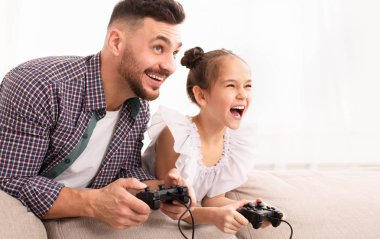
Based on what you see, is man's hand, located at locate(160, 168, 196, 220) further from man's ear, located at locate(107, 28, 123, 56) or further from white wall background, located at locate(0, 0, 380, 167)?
white wall background, located at locate(0, 0, 380, 167)

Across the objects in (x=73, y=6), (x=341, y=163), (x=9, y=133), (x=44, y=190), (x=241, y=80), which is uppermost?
(x=73, y=6)

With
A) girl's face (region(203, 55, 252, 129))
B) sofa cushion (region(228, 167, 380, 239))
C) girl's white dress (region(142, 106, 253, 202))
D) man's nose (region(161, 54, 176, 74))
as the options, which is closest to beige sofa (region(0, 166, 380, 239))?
sofa cushion (region(228, 167, 380, 239))

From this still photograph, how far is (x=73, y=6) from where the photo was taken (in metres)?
2.21

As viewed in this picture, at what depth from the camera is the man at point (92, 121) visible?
1228mm

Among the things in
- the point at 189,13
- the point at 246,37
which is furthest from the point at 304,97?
the point at 189,13

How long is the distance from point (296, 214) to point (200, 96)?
504mm

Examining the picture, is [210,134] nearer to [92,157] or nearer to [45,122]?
[92,157]

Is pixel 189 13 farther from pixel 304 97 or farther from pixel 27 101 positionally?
pixel 27 101

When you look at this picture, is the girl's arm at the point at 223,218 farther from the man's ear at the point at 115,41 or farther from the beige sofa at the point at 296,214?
the man's ear at the point at 115,41

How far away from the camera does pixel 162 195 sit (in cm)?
116

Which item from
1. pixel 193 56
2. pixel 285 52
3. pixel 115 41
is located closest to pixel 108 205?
pixel 115 41

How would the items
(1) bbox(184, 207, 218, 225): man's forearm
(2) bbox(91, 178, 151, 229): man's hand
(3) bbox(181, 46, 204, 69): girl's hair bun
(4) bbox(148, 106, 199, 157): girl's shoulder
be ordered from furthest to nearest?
(3) bbox(181, 46, 204, 69): girl's hair bun
(4) bbox(148, 106, 199, 157): girl's shoulder
(1) bbox(184, 207, 218, 225): man's forearm
(2) bbox(91, 178, 151, 229): man's hand

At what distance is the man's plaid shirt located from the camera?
124 cm

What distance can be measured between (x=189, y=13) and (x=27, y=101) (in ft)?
4.10
